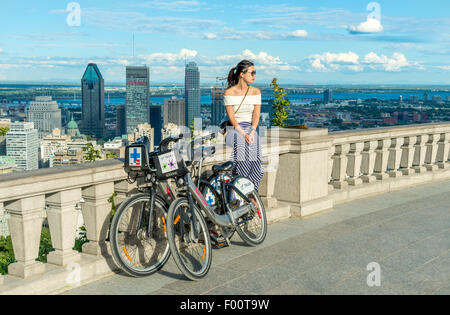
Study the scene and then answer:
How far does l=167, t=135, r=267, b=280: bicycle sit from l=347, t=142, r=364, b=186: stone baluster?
2912mm

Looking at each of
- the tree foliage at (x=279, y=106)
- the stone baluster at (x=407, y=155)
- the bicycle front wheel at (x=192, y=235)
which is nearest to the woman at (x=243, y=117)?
the bicycle front wheel at (x=192, y=235)

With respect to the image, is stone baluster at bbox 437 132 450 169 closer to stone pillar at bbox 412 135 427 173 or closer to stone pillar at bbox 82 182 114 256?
stone pillar at bbox 412 135 427 173

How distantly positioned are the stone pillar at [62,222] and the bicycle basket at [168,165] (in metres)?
0.67

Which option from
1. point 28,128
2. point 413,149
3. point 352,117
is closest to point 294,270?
point 413,149

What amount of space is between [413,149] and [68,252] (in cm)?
715

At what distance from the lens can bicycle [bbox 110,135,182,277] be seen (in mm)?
A: 4453

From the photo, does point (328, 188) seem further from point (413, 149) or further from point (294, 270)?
point (294, 270)

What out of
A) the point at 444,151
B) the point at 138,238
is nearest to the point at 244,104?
the point at 138,238

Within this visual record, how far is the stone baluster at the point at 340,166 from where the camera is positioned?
8258 millimetres

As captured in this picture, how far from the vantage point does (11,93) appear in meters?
185

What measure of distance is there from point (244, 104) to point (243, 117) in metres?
0.14

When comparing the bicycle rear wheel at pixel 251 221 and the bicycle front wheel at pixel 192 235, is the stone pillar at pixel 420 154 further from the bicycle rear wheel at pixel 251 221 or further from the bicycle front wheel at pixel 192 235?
the bicycle front wheel at pixel 192 235

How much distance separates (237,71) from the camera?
5891mm

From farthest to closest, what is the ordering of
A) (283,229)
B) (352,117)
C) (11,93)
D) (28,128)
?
(11,93), (28,128), (352,117), (283,229)
